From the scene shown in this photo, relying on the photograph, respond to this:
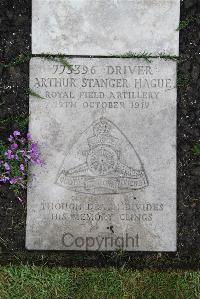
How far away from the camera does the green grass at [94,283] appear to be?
4.18 meters

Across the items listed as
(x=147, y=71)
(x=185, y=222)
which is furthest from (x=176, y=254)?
(x=147, y=71)

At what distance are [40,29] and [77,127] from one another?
3.17 feet

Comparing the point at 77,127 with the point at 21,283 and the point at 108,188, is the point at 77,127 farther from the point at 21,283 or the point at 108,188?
the point at 21,283

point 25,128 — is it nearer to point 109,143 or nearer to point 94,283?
point 109,143

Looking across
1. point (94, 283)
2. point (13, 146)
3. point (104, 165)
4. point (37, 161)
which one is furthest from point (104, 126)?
point (94, 283)

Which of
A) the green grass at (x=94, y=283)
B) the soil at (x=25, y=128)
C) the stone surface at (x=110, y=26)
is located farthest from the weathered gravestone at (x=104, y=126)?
the green grass at (x=94, y=283)

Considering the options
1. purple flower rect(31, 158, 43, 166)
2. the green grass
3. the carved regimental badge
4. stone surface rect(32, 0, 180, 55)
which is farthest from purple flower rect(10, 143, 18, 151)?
the green grass

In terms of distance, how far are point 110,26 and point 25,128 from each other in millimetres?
1226

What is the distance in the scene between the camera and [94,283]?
4211 millimetres

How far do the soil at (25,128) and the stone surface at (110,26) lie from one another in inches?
6.8

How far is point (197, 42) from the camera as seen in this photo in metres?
4.35

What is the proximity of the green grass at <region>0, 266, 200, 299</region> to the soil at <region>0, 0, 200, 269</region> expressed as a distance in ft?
0.35

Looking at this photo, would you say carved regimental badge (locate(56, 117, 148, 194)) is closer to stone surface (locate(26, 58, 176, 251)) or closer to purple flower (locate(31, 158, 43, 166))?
stone surface (locate(26, 58, 176, 251))

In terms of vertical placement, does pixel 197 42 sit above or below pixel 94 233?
above
